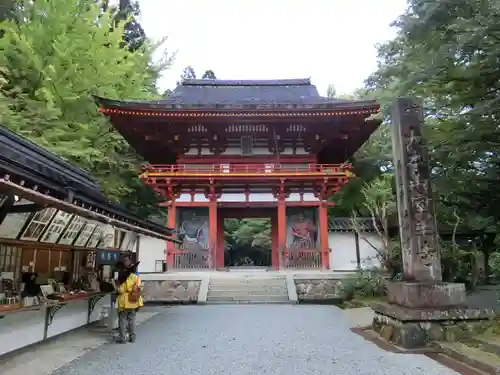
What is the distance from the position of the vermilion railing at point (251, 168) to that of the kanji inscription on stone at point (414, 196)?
28.4ft

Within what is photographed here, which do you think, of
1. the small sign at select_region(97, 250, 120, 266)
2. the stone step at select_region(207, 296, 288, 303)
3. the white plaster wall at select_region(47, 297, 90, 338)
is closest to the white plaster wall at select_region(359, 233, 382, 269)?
the stone step at select_region(207, 296, 288, 303)

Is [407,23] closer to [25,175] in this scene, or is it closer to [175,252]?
[25,175]

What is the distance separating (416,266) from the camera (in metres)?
6.09

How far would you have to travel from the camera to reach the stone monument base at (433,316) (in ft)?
18.5

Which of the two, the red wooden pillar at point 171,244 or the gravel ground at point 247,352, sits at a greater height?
the red wooden pillar at point 171,244

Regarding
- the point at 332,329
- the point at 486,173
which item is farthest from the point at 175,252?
the point at 486,173

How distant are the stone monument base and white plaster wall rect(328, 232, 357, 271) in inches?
429

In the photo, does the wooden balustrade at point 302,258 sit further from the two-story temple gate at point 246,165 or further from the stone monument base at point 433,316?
the stone monument base at point 433,316

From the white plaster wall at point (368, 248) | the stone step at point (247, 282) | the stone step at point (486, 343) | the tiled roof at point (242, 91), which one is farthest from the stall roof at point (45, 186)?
the tiled roof at point (242, 91)

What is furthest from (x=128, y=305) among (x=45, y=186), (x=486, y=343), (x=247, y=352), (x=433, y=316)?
(x=486, y=343)

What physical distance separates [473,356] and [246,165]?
12225 mm

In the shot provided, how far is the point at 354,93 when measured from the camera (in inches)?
1025

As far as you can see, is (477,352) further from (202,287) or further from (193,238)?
(193,238)

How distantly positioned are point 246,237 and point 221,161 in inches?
524
